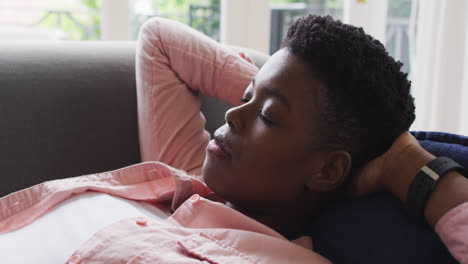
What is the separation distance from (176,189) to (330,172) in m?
0.30

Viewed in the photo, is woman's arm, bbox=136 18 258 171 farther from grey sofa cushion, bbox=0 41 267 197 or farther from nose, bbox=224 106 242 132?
nose, bbox=224 106 242 132

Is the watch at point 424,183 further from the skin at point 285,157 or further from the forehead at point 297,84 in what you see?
the forehead at point 297,84

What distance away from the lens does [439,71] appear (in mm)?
2416

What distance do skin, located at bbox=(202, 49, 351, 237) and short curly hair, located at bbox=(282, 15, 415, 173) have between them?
2 cm

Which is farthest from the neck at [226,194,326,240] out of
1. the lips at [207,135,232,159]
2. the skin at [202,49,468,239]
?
the lips at [207,135,232,159]

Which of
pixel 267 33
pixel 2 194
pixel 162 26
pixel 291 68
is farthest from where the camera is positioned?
pixel 267 33

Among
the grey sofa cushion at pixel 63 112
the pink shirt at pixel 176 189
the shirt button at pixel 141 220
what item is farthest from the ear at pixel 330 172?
the grey sofa cushion at pixel 63 112

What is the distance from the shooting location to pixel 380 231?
2.44 feet

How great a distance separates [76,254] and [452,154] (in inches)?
24.5

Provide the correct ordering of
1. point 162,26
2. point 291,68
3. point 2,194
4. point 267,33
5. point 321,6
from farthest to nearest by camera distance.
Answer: point 321,6 < point 267,33 < point 162,26 < point 2,194 < point 291,68

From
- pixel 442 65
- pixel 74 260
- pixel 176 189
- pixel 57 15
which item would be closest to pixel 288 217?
pixel 176 189

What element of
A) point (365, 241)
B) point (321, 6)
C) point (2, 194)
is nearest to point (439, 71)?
point (321, 6)

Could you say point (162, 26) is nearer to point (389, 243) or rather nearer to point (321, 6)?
point (389, 243)

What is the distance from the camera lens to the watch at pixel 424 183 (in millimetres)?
718
